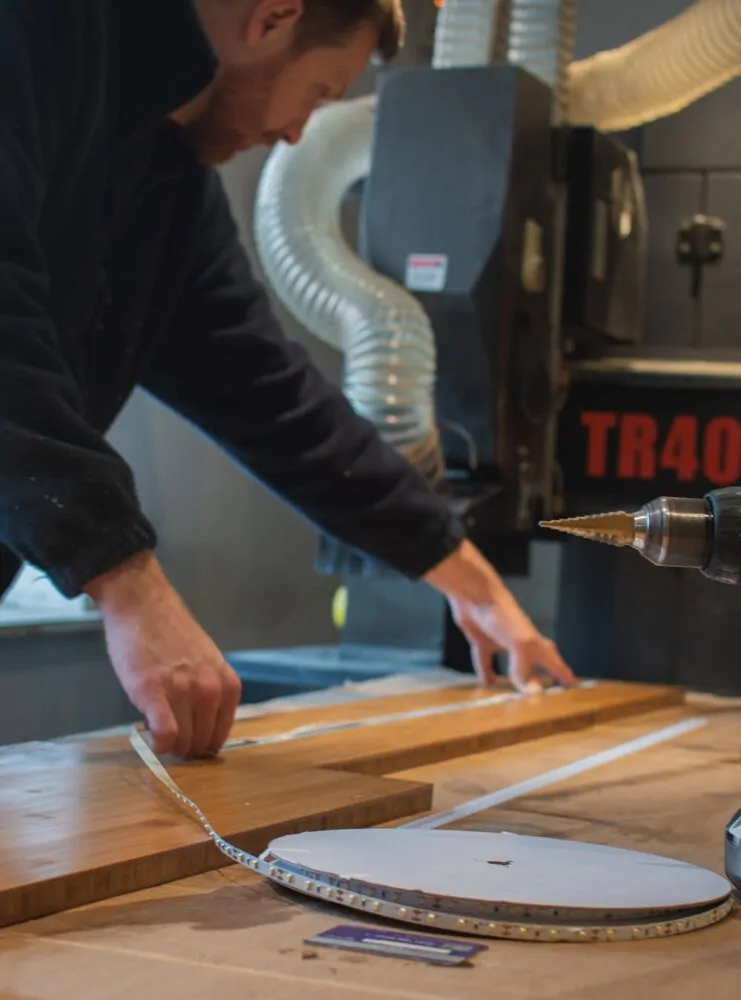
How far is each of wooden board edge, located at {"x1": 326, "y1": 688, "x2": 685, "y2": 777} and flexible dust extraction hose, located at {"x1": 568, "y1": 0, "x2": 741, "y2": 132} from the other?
1.08m

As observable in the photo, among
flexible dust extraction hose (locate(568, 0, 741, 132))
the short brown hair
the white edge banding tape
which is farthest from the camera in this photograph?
flexible dust extraction hose (locate(568, 0, 741, 132))

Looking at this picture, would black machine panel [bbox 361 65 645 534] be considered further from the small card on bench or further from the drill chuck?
the small card on bench

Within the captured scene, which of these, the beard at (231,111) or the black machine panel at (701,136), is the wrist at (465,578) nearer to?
the beard at (231,111)

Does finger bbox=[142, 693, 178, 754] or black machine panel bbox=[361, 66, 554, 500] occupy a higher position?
black machine panel bbox=[361, 66, 554, 500]

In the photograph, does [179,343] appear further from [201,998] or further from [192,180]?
[201,998]

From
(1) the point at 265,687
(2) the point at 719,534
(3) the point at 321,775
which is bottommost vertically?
(1) the point at 265,687

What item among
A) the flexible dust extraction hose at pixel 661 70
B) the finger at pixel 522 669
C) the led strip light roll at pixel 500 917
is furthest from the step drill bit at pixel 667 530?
the flexible dust extraction hose at pixel 661 70

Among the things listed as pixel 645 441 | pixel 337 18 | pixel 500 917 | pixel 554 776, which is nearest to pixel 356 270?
pixel 645 441

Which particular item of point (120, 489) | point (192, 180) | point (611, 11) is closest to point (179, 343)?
point (192, 180)

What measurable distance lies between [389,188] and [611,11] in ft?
2.64

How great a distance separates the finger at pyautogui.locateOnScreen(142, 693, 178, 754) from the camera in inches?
42.3

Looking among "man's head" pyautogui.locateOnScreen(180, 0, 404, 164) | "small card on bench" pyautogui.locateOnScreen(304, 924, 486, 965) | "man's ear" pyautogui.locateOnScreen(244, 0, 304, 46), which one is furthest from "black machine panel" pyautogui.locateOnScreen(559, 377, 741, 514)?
"small card on bench" pyautogui.locateOnScreen(304, 924, 486, 965)

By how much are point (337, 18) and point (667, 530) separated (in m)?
0.83

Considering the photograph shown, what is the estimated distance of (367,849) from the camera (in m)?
0.78
